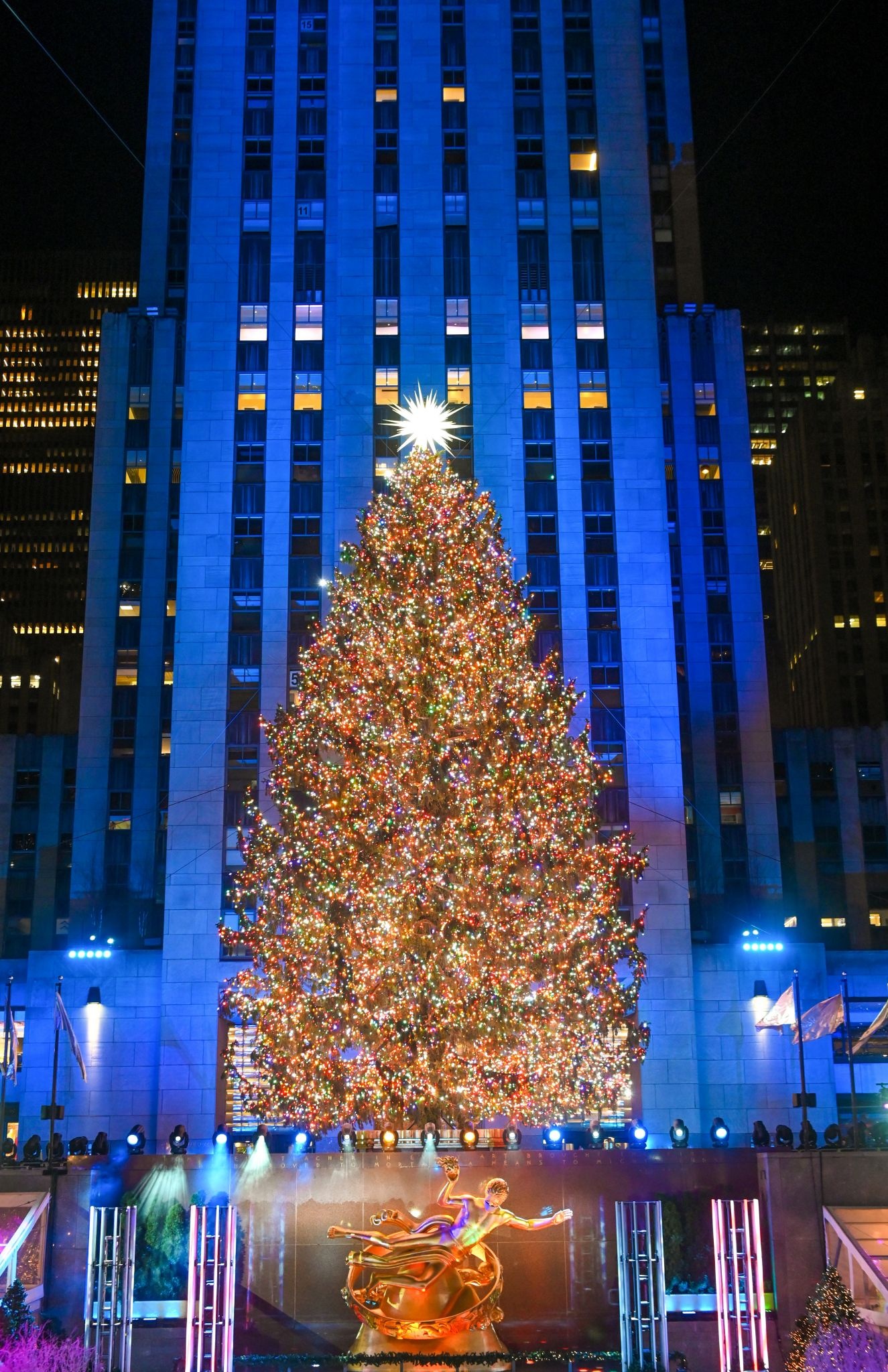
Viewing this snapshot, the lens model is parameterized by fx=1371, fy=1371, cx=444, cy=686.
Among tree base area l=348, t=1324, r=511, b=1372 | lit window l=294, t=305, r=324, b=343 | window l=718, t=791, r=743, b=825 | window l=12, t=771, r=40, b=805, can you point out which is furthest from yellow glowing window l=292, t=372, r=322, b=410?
tree base area l=348, t=1324, r=511, b=1372

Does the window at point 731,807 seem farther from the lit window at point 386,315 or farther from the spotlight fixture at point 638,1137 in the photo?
the spotlight fixture at point 638,1137

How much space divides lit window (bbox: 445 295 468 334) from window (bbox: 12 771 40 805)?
28521mm

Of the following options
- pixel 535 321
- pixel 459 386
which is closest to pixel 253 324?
pixel 459 386

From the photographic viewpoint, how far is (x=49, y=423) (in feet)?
551

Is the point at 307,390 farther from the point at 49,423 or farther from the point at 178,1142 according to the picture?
the point at 49,423

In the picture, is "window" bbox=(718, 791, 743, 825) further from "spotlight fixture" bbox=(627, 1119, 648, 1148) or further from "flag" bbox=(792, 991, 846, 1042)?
"spotlight fixture" bbox=(627, 1119, 648, 1148)

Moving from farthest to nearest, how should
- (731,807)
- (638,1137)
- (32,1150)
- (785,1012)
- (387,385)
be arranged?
(731,807), (387,385), (785,1012), (638,1137), (32,1150)

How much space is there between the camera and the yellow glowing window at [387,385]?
56156 mm

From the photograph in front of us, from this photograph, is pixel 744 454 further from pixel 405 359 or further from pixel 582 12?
pixel 582 12

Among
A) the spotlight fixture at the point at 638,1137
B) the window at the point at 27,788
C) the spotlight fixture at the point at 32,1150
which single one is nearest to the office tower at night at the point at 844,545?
the window at the point at 27,788

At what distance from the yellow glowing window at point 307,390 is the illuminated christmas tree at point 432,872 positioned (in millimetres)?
21835

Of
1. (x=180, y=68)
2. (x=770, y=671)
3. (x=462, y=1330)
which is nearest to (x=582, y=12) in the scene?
(x=180, y=68)

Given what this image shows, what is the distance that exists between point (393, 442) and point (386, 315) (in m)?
5.74

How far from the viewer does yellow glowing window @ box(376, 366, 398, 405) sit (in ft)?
184
